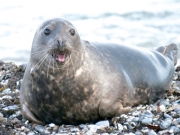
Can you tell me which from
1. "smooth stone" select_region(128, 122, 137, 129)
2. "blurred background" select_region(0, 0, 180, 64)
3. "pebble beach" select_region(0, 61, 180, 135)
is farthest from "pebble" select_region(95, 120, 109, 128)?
"blurred background" select_region(0, 0, 180, 64)

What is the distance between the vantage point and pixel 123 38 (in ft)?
43.6

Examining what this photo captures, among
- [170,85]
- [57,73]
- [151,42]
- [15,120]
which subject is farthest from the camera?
[151,42]

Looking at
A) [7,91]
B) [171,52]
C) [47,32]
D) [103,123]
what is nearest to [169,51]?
[171,52]

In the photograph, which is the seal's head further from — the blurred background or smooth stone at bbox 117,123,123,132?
the blurred background

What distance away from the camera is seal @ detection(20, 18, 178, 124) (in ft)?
16.8

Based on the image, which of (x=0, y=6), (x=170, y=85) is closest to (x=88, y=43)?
(x=170, y=85)

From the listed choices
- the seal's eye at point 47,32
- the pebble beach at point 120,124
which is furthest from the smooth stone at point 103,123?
the seal's eye at point 47,32

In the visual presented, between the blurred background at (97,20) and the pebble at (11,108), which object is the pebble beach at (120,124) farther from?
the blurred background at (97,20)

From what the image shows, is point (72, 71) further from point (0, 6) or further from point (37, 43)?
point (0, 6)

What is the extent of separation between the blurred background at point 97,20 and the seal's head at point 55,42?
605cm

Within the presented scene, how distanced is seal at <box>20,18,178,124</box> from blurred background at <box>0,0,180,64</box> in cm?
566

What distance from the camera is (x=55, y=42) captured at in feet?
16.1

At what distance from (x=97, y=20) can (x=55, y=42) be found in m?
10.7

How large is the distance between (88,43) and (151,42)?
23.3 ft
